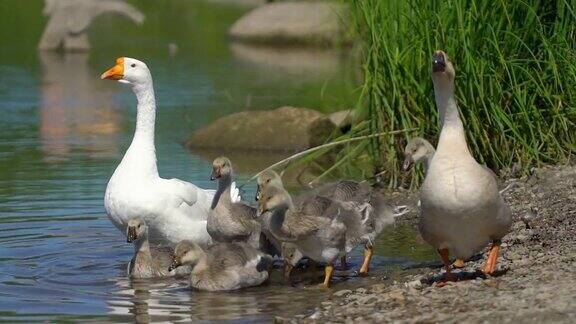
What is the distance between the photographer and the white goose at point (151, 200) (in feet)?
35.4

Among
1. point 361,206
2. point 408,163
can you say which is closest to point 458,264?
point 408,163

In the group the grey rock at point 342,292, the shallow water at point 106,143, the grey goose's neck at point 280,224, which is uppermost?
the grey goose's neck at point 280,224

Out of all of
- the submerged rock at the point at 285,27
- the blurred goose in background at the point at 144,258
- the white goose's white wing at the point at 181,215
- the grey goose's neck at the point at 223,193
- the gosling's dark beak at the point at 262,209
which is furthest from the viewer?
the submerged rock at the point at 285,27

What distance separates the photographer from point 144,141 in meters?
11.4

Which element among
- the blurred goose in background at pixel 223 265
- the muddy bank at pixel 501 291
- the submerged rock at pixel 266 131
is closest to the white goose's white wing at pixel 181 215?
the blurred goose in background at pixel 223 265

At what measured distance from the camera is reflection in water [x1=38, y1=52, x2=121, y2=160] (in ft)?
57.5

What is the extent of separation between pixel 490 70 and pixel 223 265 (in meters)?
3.89

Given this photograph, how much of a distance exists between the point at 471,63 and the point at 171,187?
313 centimetres

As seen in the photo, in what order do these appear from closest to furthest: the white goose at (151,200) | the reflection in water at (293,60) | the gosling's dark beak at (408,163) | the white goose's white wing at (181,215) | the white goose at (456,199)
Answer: the white goose at (456,199), the gosling's dark beak at (408,163), the white goose at (151,200), the white goose's white wing at (181,215), the reflection in water at (293,60)

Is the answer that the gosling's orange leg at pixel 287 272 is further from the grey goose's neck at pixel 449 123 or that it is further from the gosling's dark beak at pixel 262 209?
the grey goose's neck at pixel 449 123

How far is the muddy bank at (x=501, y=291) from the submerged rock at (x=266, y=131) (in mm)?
6284

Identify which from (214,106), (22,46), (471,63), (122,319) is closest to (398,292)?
(122,319)

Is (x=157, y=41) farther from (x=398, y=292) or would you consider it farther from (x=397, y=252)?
(x=398, y=292)

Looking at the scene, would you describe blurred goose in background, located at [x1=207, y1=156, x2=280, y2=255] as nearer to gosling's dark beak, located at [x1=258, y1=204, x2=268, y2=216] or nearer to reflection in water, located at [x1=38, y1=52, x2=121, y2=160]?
gosling's dark beak, located at [x1=258, y1=204, x2=268, y2=216]
